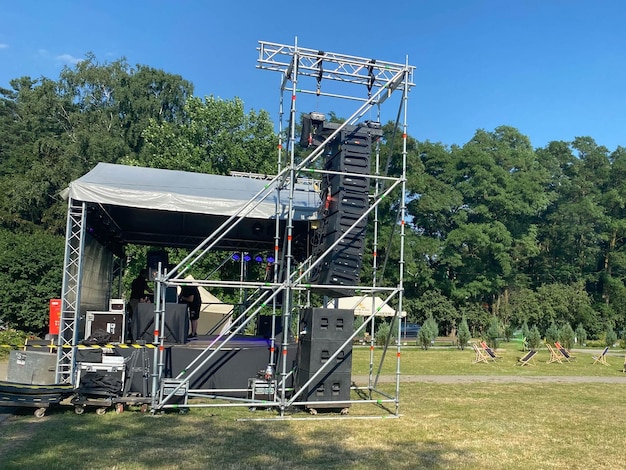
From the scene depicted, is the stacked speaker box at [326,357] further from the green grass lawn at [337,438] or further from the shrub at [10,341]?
the shrub at [10,341]

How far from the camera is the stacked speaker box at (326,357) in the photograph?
9180 millimetres

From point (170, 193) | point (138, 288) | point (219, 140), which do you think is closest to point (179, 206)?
point (170, 193)

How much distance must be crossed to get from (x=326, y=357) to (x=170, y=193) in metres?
3.86

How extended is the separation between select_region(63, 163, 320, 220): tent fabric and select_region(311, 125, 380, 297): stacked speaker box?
1338 mm

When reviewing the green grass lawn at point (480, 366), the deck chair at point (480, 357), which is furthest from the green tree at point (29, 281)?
the deck chair at point (480, 357)

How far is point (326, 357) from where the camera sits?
30.3 feet

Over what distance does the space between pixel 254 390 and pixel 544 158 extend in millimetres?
48893

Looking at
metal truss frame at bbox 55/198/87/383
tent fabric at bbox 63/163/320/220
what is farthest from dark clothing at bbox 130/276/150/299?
tent fabric at bbox 63/163/320/220

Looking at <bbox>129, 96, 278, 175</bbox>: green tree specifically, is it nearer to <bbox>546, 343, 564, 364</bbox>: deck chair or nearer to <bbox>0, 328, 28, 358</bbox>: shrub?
<bbox>0, 328, 28, 358</bbox>: shrub

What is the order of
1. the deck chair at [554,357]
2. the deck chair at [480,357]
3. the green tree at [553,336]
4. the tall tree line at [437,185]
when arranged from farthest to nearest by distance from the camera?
1. the tall tree line at [437,185]
2. the green tree at [553,336]
3. the deck chair at [554,357]
4. the deck chair at [480,357]

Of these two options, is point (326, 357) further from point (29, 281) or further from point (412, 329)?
point (412, 329)

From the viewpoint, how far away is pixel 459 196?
4478cm

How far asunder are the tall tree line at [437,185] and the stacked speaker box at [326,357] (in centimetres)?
2108

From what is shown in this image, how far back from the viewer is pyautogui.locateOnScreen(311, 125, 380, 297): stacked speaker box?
955 centimetres
